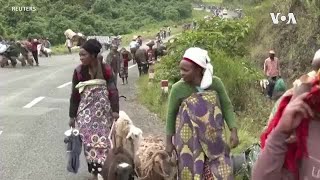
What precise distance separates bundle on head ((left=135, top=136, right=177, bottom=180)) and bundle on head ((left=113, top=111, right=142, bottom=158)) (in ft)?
0.98

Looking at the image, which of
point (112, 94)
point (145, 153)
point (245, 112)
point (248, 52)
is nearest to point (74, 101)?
point (112, 94)

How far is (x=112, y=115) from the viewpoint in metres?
7.10

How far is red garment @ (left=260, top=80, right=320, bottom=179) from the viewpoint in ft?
7.68

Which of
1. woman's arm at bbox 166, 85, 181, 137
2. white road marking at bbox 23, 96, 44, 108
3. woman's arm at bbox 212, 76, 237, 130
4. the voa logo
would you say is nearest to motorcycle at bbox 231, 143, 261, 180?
woman's arm at bbox 212, 76, 237, 130

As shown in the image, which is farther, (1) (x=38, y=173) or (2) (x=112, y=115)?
(1) (x=38, y=173)

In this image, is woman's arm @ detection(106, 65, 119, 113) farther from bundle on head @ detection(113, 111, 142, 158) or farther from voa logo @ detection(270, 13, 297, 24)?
voa logo @ detection(270, 13, 297, 24)

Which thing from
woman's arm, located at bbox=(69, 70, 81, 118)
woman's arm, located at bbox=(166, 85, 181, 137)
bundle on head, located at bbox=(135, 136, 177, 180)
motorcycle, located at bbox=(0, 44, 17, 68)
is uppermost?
woman's arm, located at bbox=(166, 85, 181, 137)

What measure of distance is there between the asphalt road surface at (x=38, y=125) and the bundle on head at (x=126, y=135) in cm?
156

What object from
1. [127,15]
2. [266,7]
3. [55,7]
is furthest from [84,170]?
[127,15]

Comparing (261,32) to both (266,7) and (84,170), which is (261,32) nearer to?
(266,7)

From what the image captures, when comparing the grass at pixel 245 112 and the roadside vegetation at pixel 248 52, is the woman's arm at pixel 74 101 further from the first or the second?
the roadside vegetation at pixel 248 52

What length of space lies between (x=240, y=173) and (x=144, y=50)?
55.3ft

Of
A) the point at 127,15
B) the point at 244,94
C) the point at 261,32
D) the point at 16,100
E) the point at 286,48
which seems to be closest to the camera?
the point at 244,94

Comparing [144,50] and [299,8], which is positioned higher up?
[299,8]
